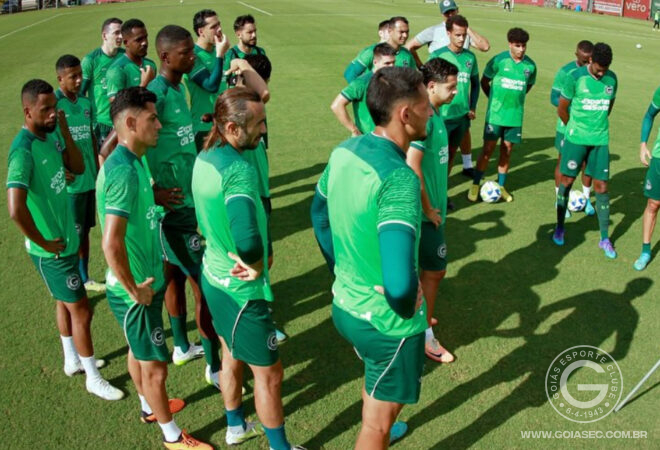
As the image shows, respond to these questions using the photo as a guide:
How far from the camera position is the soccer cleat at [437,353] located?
17.7 feet

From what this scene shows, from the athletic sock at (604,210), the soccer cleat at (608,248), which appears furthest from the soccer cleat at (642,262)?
the athletic sock at (604,210)

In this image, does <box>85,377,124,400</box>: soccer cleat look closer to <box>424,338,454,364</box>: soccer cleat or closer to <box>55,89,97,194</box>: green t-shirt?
<box>55,89,97,194</box>: green t-shirt

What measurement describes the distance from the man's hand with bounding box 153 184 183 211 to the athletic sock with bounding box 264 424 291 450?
2.14m

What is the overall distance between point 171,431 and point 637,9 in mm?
50359

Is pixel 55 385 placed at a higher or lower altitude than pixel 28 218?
lower

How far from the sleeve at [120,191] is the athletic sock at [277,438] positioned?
70.5 inches

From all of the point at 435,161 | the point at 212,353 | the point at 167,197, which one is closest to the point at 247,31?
the point at 167,197

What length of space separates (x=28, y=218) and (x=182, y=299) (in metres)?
1.53

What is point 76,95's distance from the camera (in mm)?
6402

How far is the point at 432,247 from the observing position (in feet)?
16.7

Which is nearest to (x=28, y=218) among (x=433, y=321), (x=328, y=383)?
(x=328, y=383)

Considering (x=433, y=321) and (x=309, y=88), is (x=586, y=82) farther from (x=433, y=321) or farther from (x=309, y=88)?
(x=309, y=88)

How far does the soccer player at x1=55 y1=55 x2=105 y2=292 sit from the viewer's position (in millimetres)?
6070

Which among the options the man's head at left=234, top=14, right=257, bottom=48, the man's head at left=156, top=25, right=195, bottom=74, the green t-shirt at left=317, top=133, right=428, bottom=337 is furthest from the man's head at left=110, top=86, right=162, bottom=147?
the man's head at left=234, top=14, right=257, bottom=48
